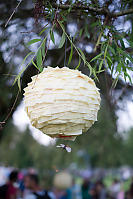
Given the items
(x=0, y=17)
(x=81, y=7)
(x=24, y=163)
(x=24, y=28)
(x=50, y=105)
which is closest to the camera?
(x=50, y=105)

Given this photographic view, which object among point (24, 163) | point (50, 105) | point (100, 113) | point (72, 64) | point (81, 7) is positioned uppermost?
point (81, 7)

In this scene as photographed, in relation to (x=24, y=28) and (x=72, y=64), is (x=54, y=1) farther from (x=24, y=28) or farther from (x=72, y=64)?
(x=24, y=28)

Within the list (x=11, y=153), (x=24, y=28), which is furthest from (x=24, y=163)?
(x=24, y=28)

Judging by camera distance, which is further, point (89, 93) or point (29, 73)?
point (29, 73)

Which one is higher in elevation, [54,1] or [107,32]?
[54,1]

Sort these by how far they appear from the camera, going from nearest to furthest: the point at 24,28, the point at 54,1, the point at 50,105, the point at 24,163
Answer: the point at 50,105 → the point at 54,1 → the point at 24,28 → the point at 24,163

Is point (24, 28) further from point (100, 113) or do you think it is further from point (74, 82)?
point (74, 82)
